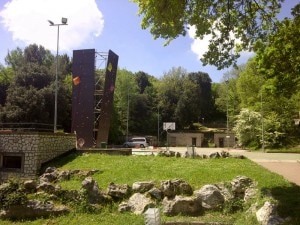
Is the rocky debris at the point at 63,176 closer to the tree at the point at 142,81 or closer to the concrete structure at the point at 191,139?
the concrete structure at the point at 191,139

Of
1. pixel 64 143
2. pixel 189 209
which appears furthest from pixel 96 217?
pixel 64 143

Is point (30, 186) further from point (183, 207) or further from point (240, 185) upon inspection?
point (240, 185)

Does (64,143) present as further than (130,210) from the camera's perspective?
Yes

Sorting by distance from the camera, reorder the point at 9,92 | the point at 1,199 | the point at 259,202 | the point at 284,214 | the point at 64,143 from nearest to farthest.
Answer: the point at 284,214 < the point at 259,202 < the point at 1,199 < the point at 64,143 < the point at 9,92

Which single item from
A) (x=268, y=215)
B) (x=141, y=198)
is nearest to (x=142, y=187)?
(x=141, y=198)

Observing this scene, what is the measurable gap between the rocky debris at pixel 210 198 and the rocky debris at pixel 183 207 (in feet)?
0.87

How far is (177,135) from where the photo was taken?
61.4 m

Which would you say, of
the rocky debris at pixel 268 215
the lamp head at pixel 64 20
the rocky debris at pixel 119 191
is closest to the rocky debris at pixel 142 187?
the rocky debris at pixel 119 191

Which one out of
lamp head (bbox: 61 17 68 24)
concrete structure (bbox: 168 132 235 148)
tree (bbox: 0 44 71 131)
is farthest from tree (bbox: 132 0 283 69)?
concrete structure (bbox: 168 132 235 148)

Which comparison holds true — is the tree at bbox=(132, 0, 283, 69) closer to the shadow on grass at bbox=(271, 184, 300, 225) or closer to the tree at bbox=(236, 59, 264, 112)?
the shadow on grass at bbox=(271, 184, 300, 225)

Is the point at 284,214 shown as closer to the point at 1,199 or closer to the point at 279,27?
the point at 279,27

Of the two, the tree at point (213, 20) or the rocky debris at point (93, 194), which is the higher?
the tree at point (213, 20)

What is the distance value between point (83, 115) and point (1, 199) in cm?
1689

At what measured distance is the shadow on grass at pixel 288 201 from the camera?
968 cm
